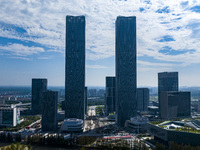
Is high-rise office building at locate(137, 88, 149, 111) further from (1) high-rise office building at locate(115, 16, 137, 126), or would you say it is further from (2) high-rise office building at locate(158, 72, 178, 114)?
(1) high-rise office building at locate(115, 16, 137, 126)

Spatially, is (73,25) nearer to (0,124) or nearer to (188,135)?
(0,124)

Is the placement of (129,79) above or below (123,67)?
below

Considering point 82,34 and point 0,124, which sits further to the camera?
point 82,34

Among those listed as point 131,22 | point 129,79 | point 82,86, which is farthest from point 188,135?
point 131,22

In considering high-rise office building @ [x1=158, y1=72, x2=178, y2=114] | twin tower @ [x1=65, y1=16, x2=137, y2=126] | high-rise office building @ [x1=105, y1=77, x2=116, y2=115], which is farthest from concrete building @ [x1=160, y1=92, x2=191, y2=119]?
high-rise office building @ [x1=105, y1=77, x2=116, y2=115]

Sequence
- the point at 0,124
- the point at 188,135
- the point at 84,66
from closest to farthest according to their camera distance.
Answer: the point at 188,135
the point at 0,124
the point at 84,66

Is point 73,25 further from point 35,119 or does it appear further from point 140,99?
point 140,99

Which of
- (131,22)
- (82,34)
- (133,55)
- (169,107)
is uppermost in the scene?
(131,22)

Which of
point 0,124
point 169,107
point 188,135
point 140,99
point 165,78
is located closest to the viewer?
point 188,135
